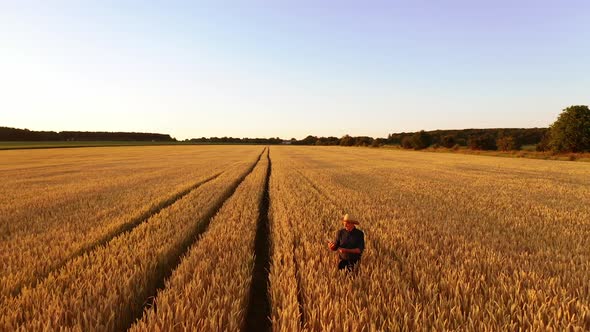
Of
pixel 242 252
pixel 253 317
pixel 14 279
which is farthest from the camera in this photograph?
pixel 242 252

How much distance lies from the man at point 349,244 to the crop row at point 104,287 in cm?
282

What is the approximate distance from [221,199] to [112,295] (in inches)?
364

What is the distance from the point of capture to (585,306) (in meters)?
3.82

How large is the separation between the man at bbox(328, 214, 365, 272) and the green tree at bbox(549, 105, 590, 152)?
7051cm

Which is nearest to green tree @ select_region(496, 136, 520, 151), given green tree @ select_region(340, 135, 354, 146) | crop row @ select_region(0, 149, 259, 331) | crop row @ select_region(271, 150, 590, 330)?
green tree @ select_region(340, 135, 354, 146)

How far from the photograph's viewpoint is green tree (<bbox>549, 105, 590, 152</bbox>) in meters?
57.8

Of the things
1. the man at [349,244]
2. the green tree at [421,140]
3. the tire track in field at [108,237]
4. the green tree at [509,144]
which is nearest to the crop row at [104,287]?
the tire track in field at [108,237]

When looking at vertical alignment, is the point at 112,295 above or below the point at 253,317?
above

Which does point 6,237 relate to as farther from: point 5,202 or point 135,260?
point 5,202

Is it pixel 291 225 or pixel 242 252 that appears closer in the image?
pixel 242 252

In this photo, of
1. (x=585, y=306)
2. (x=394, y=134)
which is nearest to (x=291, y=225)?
(x=585, y=306)

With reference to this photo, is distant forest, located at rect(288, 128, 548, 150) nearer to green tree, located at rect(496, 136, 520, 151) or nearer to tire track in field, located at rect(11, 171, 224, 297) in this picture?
green tree, located at rect(496, 136, 520, 151)

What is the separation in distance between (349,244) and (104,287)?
3.53 meters

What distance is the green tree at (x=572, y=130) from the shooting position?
57812 mm
